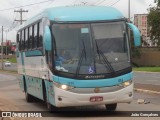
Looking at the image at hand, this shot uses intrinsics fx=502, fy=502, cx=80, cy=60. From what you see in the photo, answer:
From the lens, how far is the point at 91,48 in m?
14.3

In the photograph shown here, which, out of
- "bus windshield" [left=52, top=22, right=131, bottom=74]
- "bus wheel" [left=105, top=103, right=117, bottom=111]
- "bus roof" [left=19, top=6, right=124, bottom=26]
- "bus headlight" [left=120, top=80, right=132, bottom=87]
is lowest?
"bus wheel" [left=105, top=103, right=117, bottom=111]

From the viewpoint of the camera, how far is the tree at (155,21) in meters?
82.9

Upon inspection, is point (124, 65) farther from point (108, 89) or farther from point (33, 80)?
point (33, 80)

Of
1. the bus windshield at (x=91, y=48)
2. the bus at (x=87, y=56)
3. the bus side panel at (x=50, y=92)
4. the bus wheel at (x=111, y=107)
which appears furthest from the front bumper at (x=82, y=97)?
the bus wheel at (x=111, y=107)

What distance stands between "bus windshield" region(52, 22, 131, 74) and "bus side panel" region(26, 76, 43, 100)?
2.82 meters

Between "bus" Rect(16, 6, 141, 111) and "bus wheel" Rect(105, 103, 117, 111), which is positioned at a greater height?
"bus" Rect(16, 6, 141, 111)

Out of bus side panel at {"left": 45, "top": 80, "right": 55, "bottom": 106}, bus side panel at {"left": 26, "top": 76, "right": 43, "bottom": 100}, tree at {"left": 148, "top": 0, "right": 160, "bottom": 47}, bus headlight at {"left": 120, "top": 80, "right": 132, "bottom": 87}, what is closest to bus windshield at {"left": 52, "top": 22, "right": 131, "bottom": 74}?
bus headlight at {"left": 120, "top": 80, "right": 132, "bottom": 87}

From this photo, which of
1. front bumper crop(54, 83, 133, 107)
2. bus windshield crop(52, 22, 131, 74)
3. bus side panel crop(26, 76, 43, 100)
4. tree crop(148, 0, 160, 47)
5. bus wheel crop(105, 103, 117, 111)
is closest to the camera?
front bumper crop(54, 83, 133, 107)

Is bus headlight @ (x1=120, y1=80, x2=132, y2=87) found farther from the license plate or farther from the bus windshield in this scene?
the license plate

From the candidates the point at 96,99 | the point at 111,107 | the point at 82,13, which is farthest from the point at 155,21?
the point at 96,99

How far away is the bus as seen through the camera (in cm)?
1391

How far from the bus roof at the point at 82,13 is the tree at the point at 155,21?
68.4 metres

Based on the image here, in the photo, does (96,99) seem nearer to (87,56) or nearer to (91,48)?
(87,56)

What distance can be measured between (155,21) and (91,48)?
70.2m
